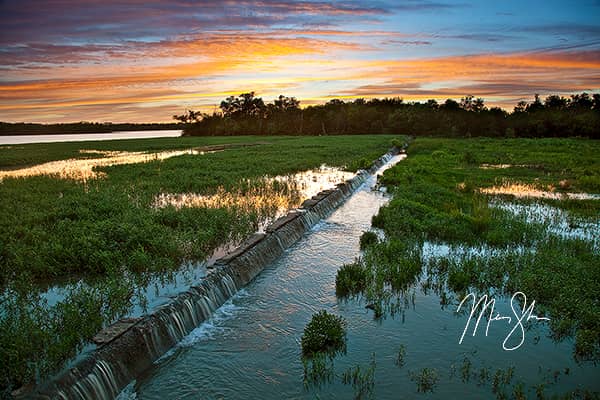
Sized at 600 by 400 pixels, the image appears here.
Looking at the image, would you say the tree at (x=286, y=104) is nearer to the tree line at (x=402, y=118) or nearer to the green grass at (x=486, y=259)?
the tree line at (x=402, y=118)

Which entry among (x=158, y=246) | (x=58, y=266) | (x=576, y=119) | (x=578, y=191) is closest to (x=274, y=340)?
(x=158, y=246)

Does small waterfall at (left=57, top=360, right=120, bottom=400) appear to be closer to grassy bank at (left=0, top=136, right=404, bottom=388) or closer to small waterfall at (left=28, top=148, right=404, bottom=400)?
small waterfall at (left=28, top=148, right=404, bottom=400)

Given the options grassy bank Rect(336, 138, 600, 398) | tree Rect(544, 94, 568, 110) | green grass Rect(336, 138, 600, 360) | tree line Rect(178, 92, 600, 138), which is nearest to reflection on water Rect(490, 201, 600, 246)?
grassy bank Rect(336, 138, 600, 398)

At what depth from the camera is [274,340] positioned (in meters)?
7.66

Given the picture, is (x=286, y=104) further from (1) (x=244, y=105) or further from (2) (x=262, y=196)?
(2) (x=262, y=196)

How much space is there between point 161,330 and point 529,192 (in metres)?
19.9

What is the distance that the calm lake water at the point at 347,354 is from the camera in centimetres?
624

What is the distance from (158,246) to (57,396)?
6200mm

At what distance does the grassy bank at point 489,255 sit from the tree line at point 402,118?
217ft

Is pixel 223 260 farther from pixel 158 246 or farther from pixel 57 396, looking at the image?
pixel 57 396

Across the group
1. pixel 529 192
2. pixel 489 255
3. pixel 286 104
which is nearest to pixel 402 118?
pixel 286 104
